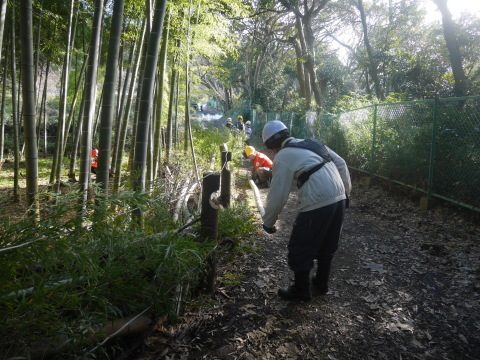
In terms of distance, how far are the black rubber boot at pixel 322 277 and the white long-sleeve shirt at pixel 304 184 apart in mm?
657

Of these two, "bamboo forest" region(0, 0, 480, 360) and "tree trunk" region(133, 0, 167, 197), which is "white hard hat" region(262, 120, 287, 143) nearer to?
"bamboo forest" region(0, 0, 480, 360)

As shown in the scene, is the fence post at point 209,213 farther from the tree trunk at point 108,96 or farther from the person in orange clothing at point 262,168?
the person in orange clothing at point 262,168

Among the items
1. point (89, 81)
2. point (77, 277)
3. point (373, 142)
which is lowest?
point (77, 277)

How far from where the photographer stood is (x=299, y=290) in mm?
2900

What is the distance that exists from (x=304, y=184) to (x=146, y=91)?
1646 millimetres

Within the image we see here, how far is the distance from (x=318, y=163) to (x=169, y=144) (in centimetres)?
614

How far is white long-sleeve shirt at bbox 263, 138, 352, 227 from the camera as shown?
2611mm

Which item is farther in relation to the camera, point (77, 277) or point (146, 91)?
point (146, 91)

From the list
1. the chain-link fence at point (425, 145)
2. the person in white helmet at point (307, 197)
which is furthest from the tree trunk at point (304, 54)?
the person in white helmet at point (307, 197)

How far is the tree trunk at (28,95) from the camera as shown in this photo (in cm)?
287

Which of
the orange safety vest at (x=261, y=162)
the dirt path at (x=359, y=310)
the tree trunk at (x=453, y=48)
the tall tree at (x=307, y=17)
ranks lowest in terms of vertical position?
the dirt path at (x=359, y=310)

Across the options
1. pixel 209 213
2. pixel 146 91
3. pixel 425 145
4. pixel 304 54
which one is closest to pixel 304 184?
pixel 209 213

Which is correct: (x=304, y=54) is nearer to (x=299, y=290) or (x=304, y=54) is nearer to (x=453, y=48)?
(x=453, y=48)

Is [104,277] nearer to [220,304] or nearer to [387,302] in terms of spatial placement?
[220,304]
